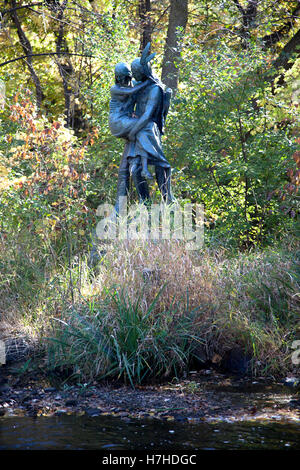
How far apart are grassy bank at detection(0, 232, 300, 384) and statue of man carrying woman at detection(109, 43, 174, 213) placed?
5.55ft

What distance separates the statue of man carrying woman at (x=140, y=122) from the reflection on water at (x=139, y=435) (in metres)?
4.19

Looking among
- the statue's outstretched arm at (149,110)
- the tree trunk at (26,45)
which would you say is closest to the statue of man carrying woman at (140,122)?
the statue's outstretched arm at (149,110)

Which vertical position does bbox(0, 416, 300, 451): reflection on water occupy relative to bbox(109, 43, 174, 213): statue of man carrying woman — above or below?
below

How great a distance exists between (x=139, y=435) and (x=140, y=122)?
16.7ft

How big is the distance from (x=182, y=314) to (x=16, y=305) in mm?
2308

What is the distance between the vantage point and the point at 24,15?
16844 millimetres

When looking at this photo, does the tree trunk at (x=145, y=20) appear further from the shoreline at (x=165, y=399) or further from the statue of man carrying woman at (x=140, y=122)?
the shoreline at (x=165, y=399)

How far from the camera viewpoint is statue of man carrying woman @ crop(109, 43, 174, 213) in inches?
347

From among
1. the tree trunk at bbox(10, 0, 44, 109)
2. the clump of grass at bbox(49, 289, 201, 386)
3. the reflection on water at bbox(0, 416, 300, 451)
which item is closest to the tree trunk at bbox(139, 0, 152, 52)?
the tree trunk at bbox(10, 0, 44, 109)

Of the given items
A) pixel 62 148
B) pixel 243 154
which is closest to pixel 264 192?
pixel 243 154

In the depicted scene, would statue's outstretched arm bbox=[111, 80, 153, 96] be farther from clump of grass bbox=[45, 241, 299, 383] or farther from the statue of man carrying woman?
clump of grass bbox=[45, 241, 299, 383]

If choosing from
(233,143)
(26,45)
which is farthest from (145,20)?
(233,143)

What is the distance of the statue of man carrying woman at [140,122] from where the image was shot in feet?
28.9
